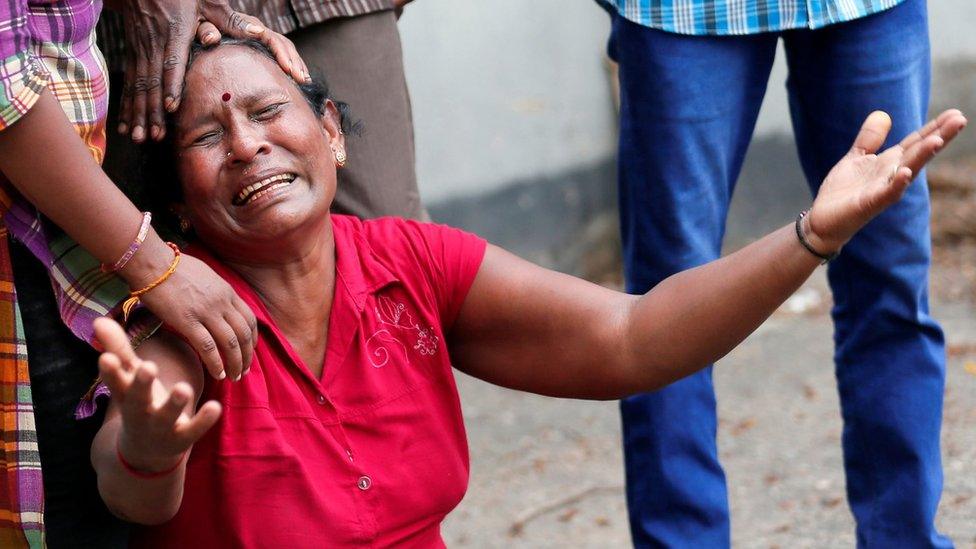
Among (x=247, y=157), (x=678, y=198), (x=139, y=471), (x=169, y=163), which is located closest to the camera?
(x=139, y=471)

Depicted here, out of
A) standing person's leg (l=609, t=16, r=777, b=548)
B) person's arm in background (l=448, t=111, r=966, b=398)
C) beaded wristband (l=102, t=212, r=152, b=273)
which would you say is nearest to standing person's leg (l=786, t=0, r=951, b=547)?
standing person's leg (l=609, t=16, r=777, b=548)

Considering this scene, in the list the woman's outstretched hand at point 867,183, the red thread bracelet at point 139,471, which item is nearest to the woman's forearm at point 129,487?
the red thread bracelet at point 139,471

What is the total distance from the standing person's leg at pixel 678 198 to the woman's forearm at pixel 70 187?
119cm

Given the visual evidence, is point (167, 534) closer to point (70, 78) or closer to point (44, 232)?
point (44, 232)

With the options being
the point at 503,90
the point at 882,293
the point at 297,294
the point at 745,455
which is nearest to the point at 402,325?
the point at 297,294

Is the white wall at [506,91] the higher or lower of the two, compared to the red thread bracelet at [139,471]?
lower

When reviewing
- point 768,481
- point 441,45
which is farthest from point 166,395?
point 441,45

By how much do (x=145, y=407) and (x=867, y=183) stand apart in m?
1.09

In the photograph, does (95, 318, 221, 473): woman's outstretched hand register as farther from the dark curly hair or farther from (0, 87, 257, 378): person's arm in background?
the dark curly hair

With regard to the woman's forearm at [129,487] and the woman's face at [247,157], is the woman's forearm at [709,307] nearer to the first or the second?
the woman's face at [247,157]

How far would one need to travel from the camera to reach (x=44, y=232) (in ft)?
6.75

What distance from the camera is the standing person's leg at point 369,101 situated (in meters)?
2.67

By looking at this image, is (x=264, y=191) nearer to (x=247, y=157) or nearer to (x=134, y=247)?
(x=247, y=157)

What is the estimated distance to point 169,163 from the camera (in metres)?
2.26
